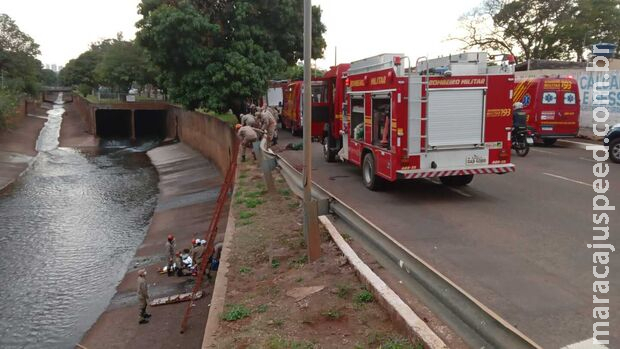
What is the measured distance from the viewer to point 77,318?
1173cm

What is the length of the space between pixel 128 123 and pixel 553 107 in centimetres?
5018

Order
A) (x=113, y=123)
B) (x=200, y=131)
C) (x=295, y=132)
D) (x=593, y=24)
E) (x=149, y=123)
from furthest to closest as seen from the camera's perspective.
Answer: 1. (x=113, y=123)
2. (x=149, y=123)
3. (x=593, y=24)
4. (x=200, y=131)
5. (x=295, y=132)

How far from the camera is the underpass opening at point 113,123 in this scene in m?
58.8

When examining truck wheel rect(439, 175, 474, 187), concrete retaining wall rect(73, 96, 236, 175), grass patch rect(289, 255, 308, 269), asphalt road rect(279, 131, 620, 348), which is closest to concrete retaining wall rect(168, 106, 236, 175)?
concrete retaining wall rect(73, 96, 236, 175)

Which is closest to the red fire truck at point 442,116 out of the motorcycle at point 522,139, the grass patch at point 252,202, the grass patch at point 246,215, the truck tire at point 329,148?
the grass patch at point 246,215

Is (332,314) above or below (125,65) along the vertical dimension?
below

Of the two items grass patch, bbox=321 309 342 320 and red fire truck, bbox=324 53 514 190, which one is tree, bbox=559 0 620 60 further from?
grass patch, bbox=321 309 342 320

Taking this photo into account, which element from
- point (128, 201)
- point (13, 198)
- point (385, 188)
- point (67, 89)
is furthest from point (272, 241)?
point (67, 89)

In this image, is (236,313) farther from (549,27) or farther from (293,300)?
(549,27)

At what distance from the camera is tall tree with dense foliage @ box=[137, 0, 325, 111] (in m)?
24.5

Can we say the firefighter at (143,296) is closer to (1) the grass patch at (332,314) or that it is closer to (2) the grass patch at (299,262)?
(2) the grass patch at (299,262)

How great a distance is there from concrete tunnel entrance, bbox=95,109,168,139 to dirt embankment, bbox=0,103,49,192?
22.0 feet

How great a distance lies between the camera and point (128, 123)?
59531 millimetres

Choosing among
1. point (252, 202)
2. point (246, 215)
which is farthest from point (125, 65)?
point (246, 215)
